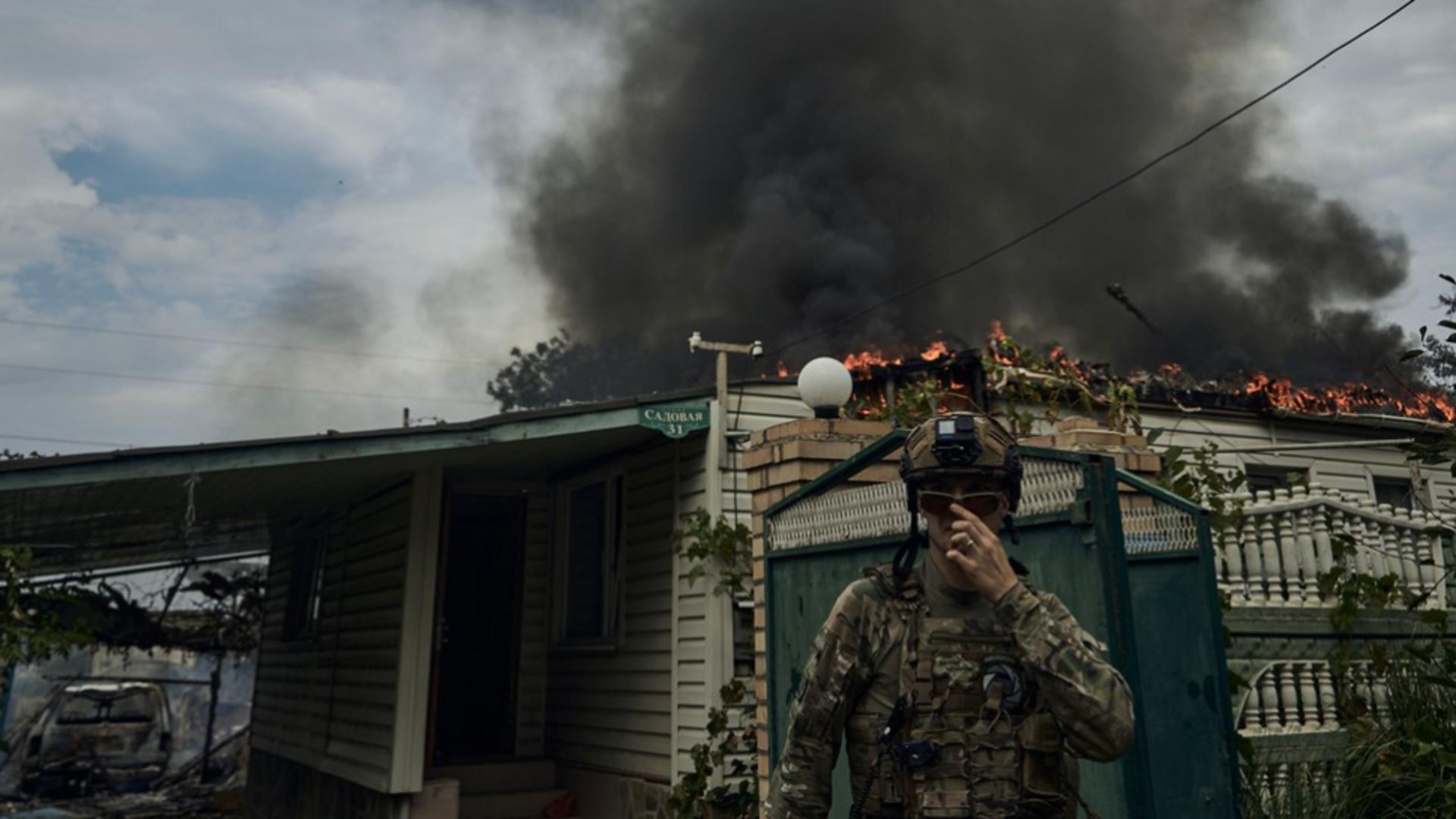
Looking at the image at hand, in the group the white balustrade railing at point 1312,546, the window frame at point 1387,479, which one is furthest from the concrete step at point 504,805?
the window frame at point 1387,479

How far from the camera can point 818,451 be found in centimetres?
529

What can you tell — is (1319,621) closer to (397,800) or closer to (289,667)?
(397,800)

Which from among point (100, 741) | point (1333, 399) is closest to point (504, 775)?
point (100, 741)

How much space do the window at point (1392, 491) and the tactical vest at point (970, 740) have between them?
482 inches

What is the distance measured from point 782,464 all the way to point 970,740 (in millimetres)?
3038

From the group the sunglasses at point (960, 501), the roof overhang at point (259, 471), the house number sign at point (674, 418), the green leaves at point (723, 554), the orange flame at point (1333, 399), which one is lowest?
the sunglasses at point (960, 501)

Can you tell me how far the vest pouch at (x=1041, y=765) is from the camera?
2332mm

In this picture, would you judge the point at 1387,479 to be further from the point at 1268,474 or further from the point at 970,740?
the point at 970,740

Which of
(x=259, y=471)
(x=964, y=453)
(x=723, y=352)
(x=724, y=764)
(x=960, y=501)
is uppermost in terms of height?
(x=723, y=352)

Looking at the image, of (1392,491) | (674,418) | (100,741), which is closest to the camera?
(674,418)

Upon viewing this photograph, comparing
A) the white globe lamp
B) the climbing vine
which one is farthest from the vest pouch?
the climbing vine

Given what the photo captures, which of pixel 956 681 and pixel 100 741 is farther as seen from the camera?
pixel 100 741

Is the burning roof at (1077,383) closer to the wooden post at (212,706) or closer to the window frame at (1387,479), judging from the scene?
the window frame at (1387,479)

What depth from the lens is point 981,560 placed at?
233 centimetres
